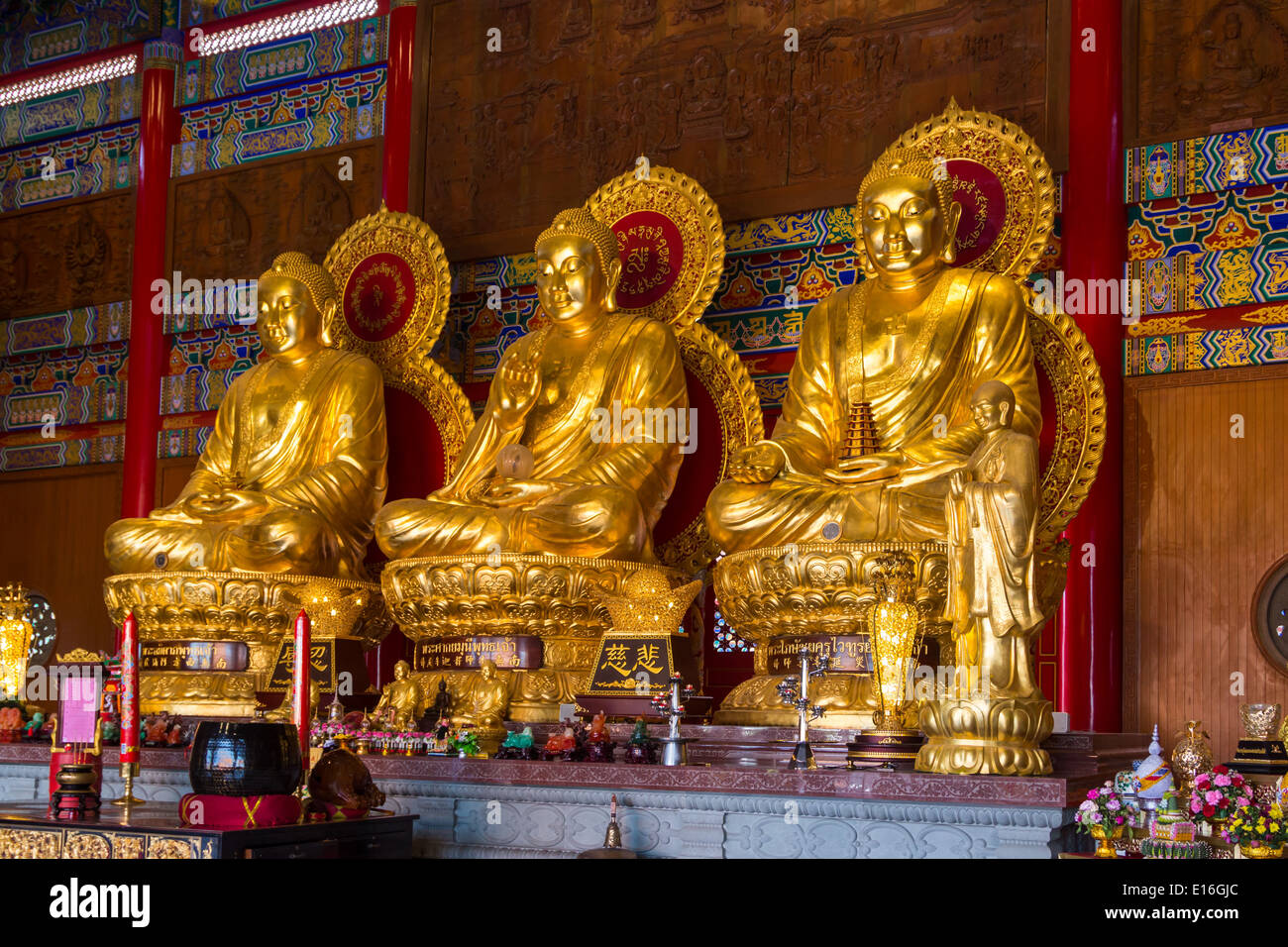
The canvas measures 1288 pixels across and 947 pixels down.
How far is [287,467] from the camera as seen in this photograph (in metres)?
7.27

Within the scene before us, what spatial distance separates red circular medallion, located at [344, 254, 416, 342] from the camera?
25.2 ft

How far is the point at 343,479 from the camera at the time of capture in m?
7.07

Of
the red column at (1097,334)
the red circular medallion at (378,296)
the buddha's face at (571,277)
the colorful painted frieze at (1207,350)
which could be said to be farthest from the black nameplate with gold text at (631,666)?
the red circular medallion at (378,296)

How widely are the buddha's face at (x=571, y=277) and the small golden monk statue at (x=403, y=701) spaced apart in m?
1.80

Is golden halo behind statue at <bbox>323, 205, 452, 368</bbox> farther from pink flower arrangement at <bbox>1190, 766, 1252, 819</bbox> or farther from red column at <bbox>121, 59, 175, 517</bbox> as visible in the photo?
pink flower arrangement at <bbox>1190, 766, 1252, 819</bbox>

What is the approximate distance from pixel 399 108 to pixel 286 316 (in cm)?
146

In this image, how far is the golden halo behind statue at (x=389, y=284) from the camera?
24.8 ft

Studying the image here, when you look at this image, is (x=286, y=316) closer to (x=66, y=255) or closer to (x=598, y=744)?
(x=66, y=255)

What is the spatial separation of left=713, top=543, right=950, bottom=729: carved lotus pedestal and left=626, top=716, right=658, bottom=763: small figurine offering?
0.64 m

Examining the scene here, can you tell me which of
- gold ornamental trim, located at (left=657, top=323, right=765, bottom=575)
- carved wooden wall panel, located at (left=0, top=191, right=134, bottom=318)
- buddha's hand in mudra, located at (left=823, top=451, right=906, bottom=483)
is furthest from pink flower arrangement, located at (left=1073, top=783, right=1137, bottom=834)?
carved wooden wall panel, located at (left=0, top=191, right=134, bottom=318)

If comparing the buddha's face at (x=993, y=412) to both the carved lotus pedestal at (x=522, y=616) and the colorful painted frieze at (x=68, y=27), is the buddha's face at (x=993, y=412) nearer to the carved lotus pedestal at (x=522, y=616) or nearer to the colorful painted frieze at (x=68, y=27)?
the carved lotus pedestal at (x=522, y=616)

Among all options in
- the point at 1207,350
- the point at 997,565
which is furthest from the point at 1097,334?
the point at 997,565

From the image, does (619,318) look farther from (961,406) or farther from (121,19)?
(121,19)
